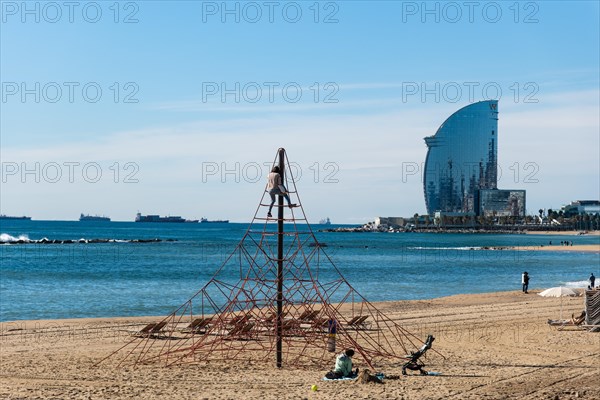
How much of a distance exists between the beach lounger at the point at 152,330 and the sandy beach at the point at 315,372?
54 centimetres

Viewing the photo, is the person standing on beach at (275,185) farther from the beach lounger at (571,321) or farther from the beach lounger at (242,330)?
the beach lounger at (571,321)

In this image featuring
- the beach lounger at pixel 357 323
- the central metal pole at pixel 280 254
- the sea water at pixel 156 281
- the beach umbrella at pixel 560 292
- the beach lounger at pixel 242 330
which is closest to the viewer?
the central metal pole at pixel 280 254

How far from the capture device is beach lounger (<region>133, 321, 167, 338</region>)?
2167cm

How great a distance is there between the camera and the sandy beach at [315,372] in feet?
49.0

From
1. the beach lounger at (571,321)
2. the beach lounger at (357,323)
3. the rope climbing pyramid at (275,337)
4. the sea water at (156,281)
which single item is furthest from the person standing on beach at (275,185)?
the sea water at (156,281)

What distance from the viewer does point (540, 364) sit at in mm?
17812

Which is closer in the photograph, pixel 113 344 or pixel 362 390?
pixel 362 390

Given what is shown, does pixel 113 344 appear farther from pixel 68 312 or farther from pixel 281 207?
pixel 68 312

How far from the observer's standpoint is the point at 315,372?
17156mm

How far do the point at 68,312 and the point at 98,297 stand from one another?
7.18 m

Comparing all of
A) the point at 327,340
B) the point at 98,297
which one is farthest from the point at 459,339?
the point at 98,297

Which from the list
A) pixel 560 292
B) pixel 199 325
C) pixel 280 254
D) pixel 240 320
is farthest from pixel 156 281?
pixel 280 254

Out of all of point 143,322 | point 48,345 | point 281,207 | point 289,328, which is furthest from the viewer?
point 143,322

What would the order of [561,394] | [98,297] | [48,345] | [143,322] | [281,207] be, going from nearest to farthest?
1. [561,394]
2. [281,207]
3. [48,345]
4. [143,322]
5. [98,297]
